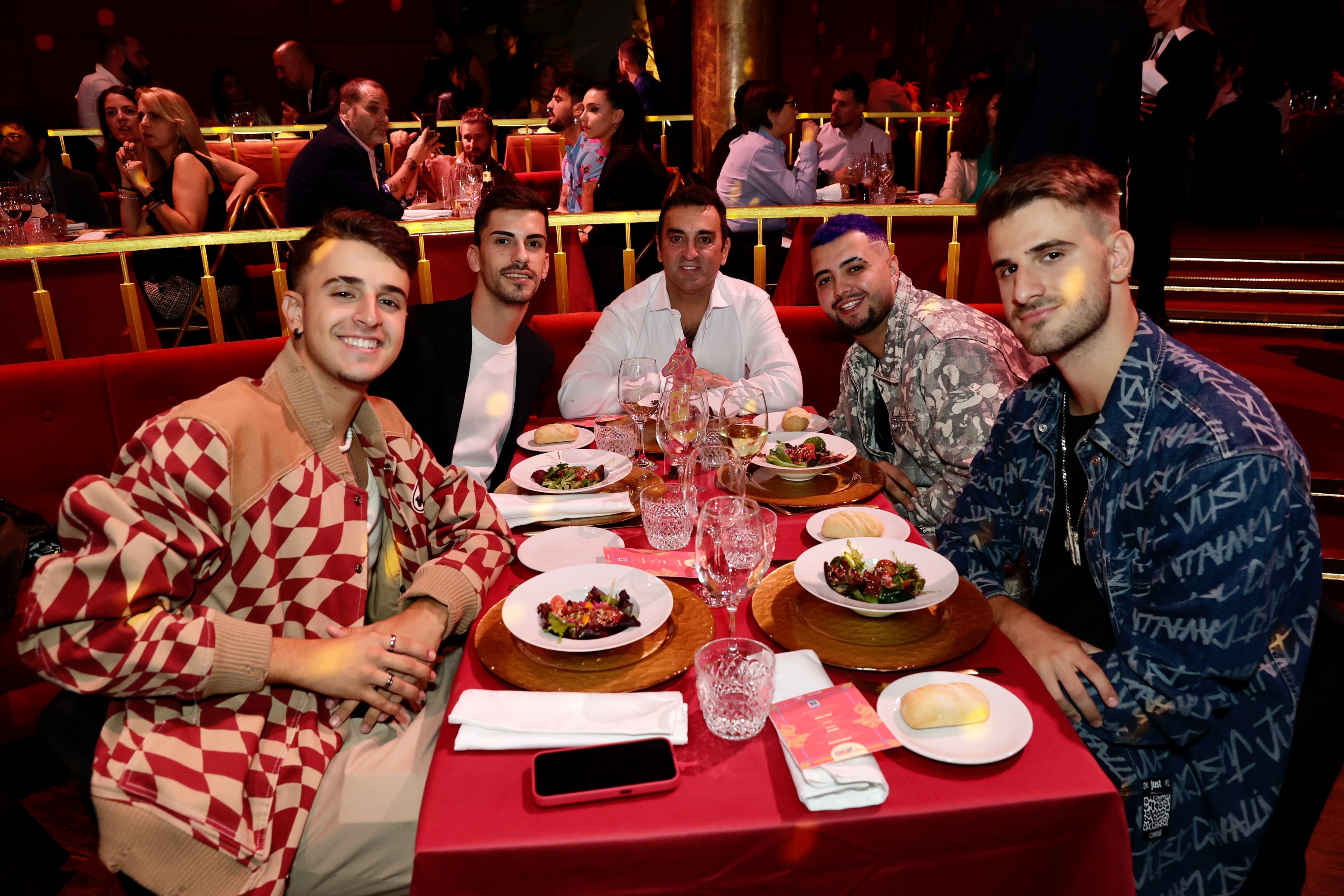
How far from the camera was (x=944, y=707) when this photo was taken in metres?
1.15

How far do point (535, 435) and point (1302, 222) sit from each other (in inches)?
362

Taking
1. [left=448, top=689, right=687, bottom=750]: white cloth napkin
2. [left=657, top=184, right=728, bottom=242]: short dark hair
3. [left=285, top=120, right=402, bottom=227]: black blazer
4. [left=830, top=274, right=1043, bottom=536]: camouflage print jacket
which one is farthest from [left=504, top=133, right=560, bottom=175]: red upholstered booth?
[left=448, top=689, right=687, bottom=750]: white cloth napkin

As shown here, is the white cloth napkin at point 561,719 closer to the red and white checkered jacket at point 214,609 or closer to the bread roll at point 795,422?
the red and white checkered jacket at point 214,609

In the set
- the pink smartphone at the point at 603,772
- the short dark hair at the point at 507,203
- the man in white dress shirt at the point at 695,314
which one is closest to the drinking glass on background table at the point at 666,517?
the pink smartphone at the point at 603,772

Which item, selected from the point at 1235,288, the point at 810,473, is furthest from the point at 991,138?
the point at 810,473

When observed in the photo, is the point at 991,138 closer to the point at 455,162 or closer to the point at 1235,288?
the point at 1235,288

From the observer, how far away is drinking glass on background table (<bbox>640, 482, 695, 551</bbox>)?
171 cm

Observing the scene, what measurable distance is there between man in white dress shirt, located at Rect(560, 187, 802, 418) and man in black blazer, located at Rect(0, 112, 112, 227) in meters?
4.26

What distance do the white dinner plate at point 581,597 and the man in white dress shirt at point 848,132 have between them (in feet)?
18.5

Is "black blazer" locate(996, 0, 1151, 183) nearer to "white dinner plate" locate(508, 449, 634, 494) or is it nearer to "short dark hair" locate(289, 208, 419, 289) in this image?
"white dinner plate" locate(508, 449, 634, 494)

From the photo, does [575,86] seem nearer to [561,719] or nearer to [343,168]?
[343,168]

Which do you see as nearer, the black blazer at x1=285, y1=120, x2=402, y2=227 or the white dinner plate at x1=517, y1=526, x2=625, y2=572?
the white dinner plate at x1=517, y1=526, x2=625, y2=572

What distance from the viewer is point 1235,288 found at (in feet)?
19.5

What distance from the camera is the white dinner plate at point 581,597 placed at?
4.45ft
